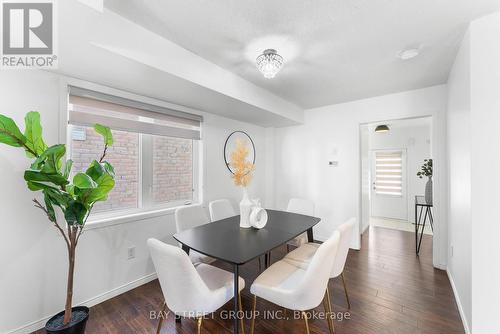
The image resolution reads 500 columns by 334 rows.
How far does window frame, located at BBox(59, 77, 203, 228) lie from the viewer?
193 centimetres

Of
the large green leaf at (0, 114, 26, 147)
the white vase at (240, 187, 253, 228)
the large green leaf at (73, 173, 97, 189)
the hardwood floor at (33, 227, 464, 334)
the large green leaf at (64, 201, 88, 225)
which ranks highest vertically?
the large green leaf at (0, 114, 26, 147)

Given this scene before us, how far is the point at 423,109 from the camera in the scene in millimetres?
2908

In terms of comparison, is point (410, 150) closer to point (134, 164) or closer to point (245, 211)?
point (245, 211)

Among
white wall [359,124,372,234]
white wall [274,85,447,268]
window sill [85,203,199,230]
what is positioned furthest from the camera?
white wall [359,124,372,234]

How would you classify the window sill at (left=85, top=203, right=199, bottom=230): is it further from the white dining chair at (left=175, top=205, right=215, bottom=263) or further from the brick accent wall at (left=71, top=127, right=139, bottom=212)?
the white dining chair at (left=175, top=205, right=215, bottom=263)

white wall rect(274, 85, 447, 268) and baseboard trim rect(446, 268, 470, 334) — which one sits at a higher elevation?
white wall rect(274, 85, 447, 268)

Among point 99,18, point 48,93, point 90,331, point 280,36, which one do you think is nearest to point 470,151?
point 280,36

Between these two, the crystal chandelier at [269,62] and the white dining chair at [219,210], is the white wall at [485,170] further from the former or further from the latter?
the white dining chair at [219,210]

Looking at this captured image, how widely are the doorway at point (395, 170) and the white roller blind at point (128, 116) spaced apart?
4.10 m

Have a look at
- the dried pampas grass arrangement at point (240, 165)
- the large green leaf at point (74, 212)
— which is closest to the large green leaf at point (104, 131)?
the large green leaf at point (74, 212)

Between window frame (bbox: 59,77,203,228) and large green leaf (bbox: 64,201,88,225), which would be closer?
large green leaf (bbox: 64,201,88,225)

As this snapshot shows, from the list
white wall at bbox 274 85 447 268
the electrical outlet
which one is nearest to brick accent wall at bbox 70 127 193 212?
the electrical outlet

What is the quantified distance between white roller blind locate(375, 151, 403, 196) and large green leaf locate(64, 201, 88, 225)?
6194 millimetres

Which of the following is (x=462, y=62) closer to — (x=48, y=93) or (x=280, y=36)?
(x=280, y=36)
